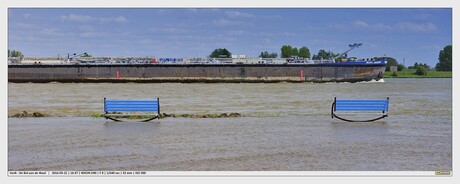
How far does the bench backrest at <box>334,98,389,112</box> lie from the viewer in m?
12.3

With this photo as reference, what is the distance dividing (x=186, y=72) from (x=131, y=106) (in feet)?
132

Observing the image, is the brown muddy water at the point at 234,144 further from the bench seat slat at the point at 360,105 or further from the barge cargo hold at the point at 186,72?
the barge cargo hold at the point at 186,72

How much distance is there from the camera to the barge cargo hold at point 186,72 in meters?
51.6

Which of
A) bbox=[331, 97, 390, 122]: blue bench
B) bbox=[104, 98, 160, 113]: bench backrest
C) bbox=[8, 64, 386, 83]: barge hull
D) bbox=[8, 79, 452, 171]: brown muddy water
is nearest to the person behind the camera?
bbox=[8, 79, 452, 171]: brown muddy water

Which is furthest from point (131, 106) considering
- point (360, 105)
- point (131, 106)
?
point (360, 105)

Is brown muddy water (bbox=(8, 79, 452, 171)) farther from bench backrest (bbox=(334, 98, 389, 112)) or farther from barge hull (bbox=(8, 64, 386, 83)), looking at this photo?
barge hull (bbox=(8, 64, 386, 83))

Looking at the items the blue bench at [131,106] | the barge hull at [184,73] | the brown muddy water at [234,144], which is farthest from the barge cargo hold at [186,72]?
the blue bench at [131,106]

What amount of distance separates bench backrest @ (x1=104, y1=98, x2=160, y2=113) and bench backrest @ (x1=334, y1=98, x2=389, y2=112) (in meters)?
3.83

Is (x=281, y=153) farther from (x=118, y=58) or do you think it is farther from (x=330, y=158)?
(x=118, y=58)

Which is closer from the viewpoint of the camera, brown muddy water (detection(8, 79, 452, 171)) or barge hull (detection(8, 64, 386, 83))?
brown muddy water (detection(8, 79, 452, 171))

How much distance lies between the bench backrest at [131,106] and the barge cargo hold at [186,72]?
38413 millimetres

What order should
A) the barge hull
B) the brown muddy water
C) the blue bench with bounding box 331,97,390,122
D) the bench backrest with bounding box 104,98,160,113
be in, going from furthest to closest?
the barge hull
the blue bench with bounding box 331,97,390,122
the bench backrest with bounding box 104,98,160,113
the brown muddy water

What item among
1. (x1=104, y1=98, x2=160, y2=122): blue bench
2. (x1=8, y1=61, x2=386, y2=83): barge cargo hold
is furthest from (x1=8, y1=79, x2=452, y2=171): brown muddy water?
(x1=8, y1=61, x2=386, y2=83): barge cargo hold

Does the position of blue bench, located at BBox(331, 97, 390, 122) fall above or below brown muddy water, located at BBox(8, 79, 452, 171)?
above
